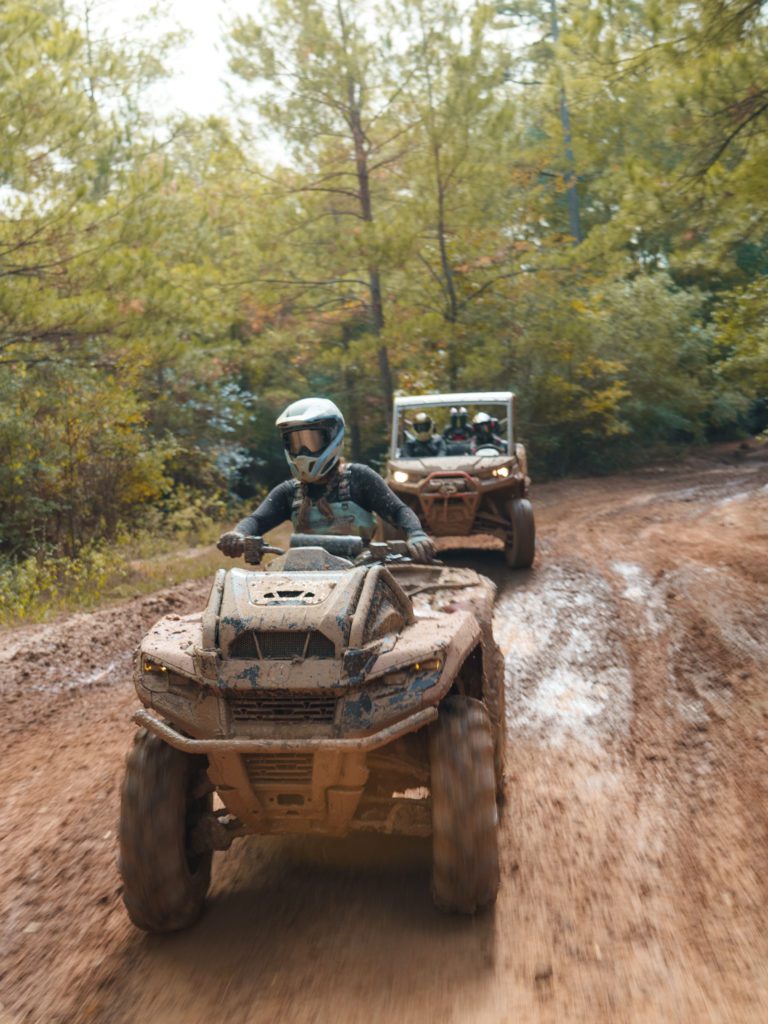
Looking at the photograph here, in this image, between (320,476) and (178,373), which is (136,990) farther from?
(178,373)

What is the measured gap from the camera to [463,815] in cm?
371

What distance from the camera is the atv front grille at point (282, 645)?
3.73 meters

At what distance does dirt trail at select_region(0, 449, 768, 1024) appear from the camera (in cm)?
344

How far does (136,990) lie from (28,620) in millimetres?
6917

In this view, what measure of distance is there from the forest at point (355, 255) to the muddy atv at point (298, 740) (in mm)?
7686

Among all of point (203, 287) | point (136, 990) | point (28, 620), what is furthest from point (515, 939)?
point (203, 287)

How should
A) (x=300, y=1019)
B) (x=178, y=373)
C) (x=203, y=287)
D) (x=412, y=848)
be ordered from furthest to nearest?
1. (x=178, y=373)
2. (x=203, y=287)
3. (x=412, y=848)
4. (x=300, y=1019)

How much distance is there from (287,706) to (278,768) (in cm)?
22

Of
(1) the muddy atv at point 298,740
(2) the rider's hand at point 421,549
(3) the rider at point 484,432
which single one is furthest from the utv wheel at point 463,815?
(3) the rider at point 484,432

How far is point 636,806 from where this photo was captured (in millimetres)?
5047

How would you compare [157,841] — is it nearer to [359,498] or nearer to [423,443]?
[359,498]

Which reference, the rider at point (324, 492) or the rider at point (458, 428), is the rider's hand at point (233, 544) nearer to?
the rider at point (324, 492)

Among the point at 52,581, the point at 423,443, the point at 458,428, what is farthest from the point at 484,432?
the point at 52,581

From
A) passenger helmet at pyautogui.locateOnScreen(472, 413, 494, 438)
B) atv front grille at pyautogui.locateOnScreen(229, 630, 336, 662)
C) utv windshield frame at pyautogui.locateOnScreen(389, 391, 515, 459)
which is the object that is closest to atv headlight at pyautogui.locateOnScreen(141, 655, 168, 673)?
atv front grille at pyautogui.locateOnScreen(229, 630, 336, 662)
